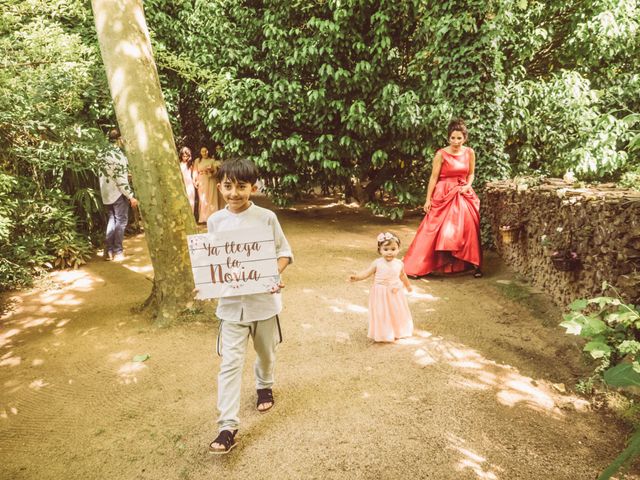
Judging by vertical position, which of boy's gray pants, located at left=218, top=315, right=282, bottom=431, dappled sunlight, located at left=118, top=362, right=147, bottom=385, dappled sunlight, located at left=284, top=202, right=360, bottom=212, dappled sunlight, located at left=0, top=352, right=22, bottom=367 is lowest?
dappled sunlight, located at left=0, top=352, right=22, bottom=367

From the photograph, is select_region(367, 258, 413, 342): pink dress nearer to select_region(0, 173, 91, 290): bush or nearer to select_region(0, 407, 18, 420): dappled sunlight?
select_region(0, 407, 18, 420): dappled sunlight

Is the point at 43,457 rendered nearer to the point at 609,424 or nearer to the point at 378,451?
the point at 378,451

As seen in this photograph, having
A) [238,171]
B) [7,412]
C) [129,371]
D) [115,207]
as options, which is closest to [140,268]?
[115,207]

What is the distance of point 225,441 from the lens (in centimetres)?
266

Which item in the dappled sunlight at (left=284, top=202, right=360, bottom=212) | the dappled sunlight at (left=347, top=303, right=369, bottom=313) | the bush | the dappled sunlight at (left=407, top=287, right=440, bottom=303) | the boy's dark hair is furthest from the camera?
the dappled sunlight at (left=284, top=202, right=360, bottom=212)

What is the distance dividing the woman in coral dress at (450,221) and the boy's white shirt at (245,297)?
3627 mm

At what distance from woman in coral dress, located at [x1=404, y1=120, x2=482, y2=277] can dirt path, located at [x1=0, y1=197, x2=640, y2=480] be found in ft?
1.96

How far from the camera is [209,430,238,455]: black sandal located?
263 centimetres

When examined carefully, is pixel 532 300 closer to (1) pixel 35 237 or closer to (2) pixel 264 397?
(2) pixel 264 397

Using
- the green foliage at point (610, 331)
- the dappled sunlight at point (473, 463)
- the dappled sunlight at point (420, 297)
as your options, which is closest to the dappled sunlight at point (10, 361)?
the dappled sunlight at point (473, 463)

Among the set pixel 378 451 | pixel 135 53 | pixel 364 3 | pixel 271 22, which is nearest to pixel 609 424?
pixel 378 451

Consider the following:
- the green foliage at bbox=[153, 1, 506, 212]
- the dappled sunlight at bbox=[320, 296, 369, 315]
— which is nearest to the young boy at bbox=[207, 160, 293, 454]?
the dappled sunlight at bbox=[320, 296, 369, 315]

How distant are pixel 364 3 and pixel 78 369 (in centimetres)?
781

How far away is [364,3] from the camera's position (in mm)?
8008
